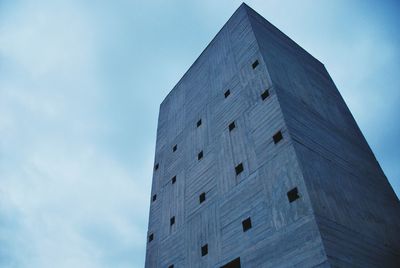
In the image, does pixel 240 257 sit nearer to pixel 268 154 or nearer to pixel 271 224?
pixel 271 224

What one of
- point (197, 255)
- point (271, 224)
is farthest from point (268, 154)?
point (197, 255)

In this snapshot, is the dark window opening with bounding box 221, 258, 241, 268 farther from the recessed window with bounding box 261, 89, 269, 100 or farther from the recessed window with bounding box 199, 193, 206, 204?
the recessed window with bounding box 261, 89, 269, 100

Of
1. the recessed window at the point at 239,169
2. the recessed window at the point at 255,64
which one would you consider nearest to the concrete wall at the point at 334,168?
the recessed window at the point at 255,64

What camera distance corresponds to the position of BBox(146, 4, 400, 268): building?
8.80m

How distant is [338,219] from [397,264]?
2954mm

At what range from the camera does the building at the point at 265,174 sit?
28.9 feet

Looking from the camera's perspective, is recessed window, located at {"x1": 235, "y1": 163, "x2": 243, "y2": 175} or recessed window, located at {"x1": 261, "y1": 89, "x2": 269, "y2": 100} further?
recessed window, located at {"x1": 261, "y1": 89, "x2": 269, "y2": 100}

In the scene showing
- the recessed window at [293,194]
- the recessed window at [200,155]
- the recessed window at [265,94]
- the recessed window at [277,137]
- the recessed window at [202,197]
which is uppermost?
the recessed window at [265,94]

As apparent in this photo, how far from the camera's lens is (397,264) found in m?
9.73

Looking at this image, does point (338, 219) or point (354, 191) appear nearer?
point (338, 219)

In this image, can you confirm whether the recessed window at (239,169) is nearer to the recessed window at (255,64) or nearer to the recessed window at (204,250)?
the recessed window at (204,250)

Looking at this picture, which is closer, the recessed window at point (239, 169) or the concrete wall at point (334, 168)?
the concrete wall at point (334, 168)

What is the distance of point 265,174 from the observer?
10438mm

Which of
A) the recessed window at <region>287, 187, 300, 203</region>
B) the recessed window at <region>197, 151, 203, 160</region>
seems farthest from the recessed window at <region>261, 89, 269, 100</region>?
the recessed window at <region>287, 187, 300, 203</region>
